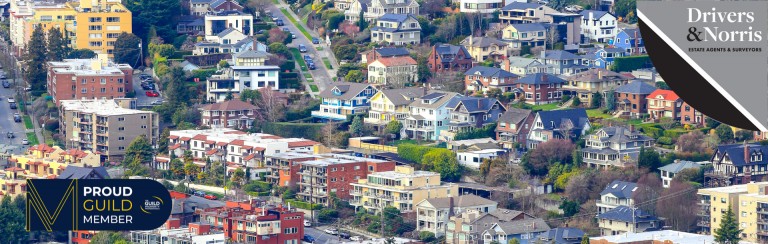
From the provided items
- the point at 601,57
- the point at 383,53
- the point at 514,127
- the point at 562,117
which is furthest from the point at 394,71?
the point at 562,117

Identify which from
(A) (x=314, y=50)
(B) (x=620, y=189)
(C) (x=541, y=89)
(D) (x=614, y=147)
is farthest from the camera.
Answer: (A) (x=314, y=50)

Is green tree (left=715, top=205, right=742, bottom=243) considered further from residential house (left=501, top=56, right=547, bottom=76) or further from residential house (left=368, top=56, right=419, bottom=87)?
residential house (left=368, top=56, right=419, bottom=87)

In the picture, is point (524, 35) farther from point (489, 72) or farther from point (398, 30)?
point (489, 72)

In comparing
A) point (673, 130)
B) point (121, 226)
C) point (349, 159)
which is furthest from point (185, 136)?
point (121, 226)

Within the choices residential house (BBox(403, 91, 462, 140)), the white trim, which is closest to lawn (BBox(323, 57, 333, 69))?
residential house (BBox(403, 91, 462, 140))

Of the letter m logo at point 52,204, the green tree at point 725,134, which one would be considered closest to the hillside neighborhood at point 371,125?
the green tree at point 725,134

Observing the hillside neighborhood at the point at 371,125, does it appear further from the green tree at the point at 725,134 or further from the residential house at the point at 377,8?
the green tree at the point at 725,134
